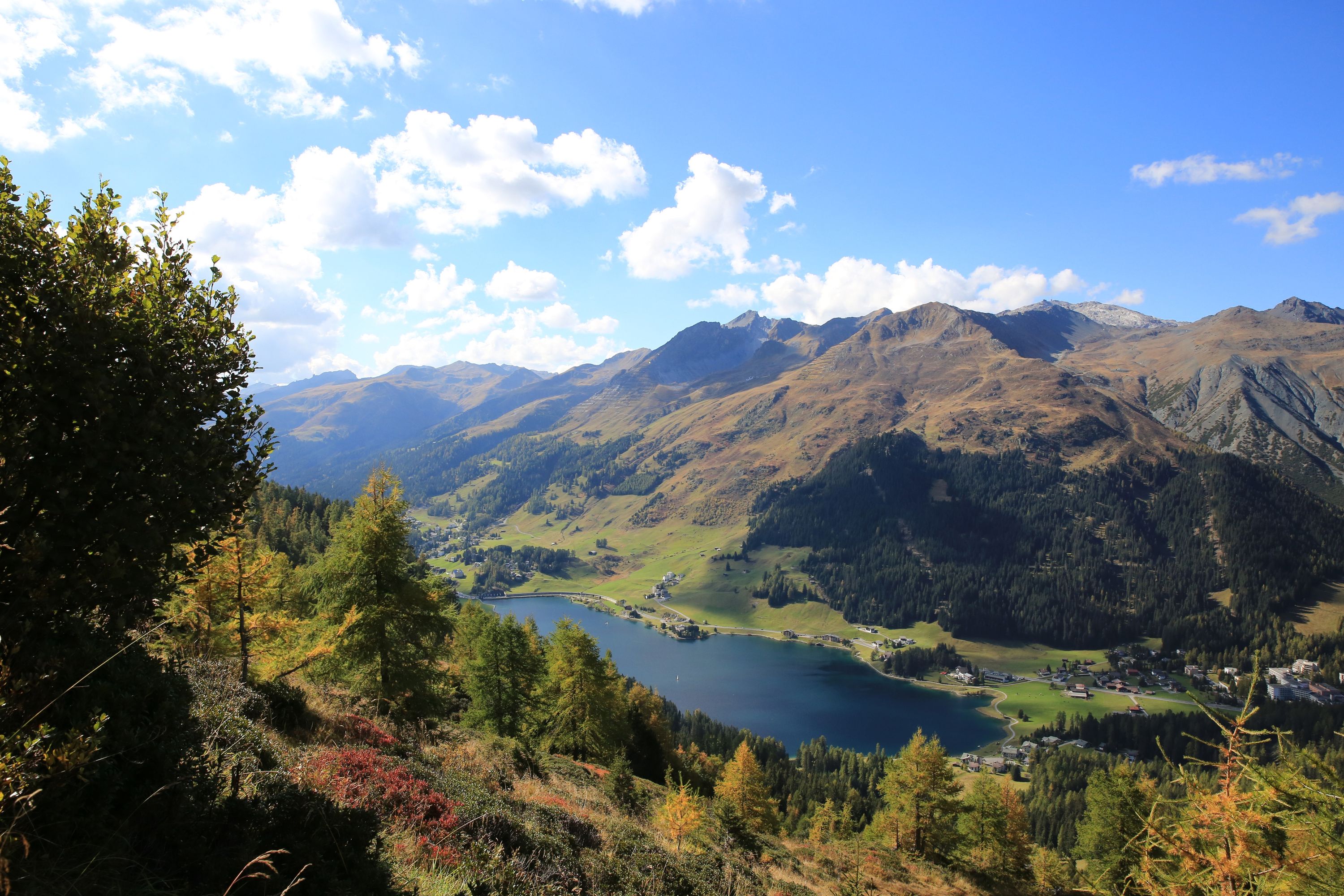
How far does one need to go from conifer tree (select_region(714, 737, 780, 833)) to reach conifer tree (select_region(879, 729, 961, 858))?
10.7 m

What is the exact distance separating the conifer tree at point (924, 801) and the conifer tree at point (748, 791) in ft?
35.1

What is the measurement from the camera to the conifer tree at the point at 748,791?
42.0 meters

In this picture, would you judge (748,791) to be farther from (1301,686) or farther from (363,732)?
(1301,686)

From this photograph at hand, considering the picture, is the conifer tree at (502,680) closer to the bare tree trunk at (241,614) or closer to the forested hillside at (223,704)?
the forested hillside at (223,704)

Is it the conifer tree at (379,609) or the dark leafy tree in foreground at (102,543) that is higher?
the dark leafy tree in foreground at (102,543)

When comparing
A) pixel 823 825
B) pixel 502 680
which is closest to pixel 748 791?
pixel 823 825

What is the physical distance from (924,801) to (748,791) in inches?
536

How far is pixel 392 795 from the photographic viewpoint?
32.1ft

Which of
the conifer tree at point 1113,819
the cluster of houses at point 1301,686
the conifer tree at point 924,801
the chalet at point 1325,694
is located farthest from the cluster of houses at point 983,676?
the conifer tree at point 924,801

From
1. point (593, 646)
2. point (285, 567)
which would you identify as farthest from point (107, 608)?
point (593, 646)

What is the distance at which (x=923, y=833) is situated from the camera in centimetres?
3462

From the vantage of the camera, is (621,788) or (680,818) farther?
(621,788)

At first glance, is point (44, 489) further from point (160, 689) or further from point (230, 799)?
point (230, 799)

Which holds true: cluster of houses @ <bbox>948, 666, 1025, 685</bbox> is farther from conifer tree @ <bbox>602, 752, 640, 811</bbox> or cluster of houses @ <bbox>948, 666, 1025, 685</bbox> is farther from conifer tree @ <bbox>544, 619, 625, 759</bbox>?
conifer tree @ <bbox>602, 752, 640, 811</bbox>
